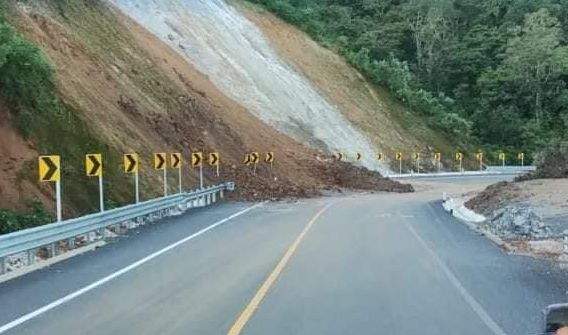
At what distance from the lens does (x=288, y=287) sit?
1120 cm

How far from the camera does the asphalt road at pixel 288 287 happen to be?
880 cm

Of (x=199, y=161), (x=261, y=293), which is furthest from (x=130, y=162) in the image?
(x=261, y=293)

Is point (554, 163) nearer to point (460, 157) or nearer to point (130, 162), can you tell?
point (130, 162)

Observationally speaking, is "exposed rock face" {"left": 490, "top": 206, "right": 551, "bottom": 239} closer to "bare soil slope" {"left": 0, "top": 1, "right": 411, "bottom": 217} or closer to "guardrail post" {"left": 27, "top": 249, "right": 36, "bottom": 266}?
"guardrail post" {"left": 27, "top": 249, "right": 36, "bottom": 266}

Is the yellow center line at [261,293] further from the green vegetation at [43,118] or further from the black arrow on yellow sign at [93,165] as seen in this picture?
the green vegetation at [43,118]

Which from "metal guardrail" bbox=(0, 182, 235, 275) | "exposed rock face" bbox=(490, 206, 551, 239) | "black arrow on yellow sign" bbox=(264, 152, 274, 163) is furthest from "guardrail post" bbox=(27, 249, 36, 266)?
"black arrow on yellow sign" bbox=(264, 152, 274, 163)

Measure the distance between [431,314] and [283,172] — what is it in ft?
101

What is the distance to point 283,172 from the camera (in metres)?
40.0

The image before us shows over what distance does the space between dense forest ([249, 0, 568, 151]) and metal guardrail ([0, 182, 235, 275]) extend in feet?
156

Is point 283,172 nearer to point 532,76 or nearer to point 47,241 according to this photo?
point 47,241

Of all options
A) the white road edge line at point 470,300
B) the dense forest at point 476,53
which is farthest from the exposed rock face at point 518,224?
the dense forest at point 476,53

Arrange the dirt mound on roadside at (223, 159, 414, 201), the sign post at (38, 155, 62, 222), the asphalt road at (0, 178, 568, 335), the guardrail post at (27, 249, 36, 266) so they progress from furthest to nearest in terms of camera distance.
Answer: the dirt mound on roadside at (223, 159, 414, 201) < the sign post at (38, 155, 62, 222) < the guardrail post at (27, 249, 36, 266) < the asphalt road at (0, 178, 568, 335)

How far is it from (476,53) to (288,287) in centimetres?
7400

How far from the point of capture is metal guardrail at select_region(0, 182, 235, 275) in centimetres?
1345
